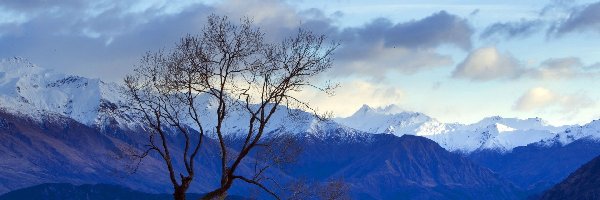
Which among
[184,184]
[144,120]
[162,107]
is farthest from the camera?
[144,120]

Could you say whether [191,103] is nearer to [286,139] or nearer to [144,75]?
[144,75]

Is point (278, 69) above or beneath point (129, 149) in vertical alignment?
above

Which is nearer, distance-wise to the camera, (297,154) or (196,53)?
(196,53)

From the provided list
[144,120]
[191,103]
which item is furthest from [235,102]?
[144,120]

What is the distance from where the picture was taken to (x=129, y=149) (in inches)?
1834

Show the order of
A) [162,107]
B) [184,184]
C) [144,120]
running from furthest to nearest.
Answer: [144,120]
[162,107]
[184,184]

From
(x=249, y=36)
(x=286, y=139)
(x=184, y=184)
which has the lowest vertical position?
(x=184, y=184)

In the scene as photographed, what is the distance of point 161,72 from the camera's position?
4466cm

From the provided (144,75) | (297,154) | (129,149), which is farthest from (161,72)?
(297,154)

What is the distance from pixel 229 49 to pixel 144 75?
15.1 feet

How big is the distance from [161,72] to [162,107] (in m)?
1.62

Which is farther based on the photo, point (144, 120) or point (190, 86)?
point (144, 120)

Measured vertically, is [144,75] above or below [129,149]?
above

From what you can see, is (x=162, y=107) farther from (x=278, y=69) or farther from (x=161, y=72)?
(x=278, y=69)
